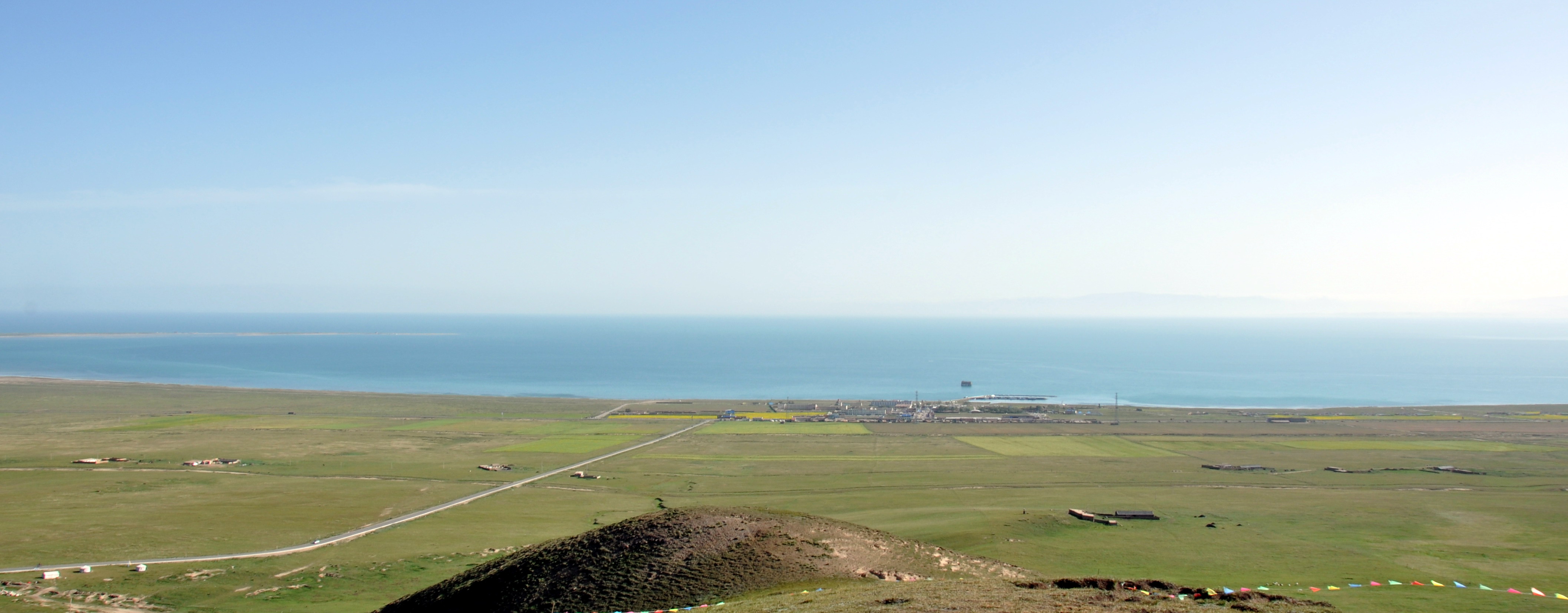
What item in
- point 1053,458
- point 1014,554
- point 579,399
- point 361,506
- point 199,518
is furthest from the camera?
point 579,399

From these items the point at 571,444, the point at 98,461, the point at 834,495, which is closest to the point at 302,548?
the point at 834,495

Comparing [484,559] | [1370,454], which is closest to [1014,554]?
[484,559]

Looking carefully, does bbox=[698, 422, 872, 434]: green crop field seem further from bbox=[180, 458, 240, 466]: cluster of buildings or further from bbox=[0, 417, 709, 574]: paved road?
bbox=[180, 458, 240, 466]: cluster of buildings

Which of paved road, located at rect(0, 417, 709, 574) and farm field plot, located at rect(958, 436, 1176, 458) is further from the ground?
paved road, located at rect(0, 417, 709, 574)

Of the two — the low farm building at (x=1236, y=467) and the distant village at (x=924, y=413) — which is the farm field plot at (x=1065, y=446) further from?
the distant village at (x=924, y=413)

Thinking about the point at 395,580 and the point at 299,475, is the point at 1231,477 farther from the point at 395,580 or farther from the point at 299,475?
the point at 299,475

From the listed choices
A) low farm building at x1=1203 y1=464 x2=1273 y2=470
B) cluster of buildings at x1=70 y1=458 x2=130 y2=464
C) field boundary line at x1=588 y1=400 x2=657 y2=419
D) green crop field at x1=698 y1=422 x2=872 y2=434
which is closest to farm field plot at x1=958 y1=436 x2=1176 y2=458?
low farm building at x1=1203 y1=464 x2=1273 y2=470
